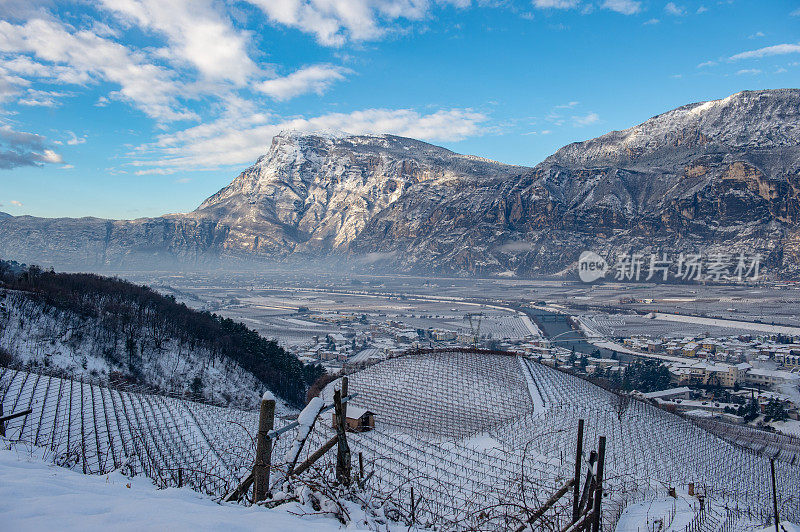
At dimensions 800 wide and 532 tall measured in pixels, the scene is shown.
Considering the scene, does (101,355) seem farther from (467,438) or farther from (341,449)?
(341,449)

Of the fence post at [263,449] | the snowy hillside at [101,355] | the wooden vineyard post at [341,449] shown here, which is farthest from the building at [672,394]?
the fence post at [263,449]

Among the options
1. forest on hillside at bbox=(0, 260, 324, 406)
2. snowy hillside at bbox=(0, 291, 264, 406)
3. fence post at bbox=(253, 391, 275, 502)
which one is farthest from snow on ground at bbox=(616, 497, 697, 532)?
forest on hillside at bbox=(0, 260, 324, 406)

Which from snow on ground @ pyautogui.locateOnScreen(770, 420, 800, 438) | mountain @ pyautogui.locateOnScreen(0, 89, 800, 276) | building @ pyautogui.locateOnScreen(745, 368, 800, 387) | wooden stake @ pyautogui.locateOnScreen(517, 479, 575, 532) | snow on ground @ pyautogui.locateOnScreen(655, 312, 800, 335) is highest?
mountain @ pyautogui.locateOnScreen(0, 89, 800, 276)

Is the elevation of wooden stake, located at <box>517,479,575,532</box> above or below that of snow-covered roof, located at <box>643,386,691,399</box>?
above

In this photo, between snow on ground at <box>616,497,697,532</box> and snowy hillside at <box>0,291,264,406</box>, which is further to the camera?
snowy hillside at <box>0,291,264,406</box>

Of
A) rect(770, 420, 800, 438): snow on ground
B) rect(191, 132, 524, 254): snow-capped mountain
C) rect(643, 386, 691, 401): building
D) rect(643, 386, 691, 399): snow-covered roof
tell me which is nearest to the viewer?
rect(770, 420, 800, 438): snow on ground

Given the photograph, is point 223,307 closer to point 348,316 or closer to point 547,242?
point 348,316

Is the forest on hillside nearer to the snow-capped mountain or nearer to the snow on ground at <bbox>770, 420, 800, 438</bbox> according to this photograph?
the snow on ground at <bbox>770, 420, 800, 438</bbox>
